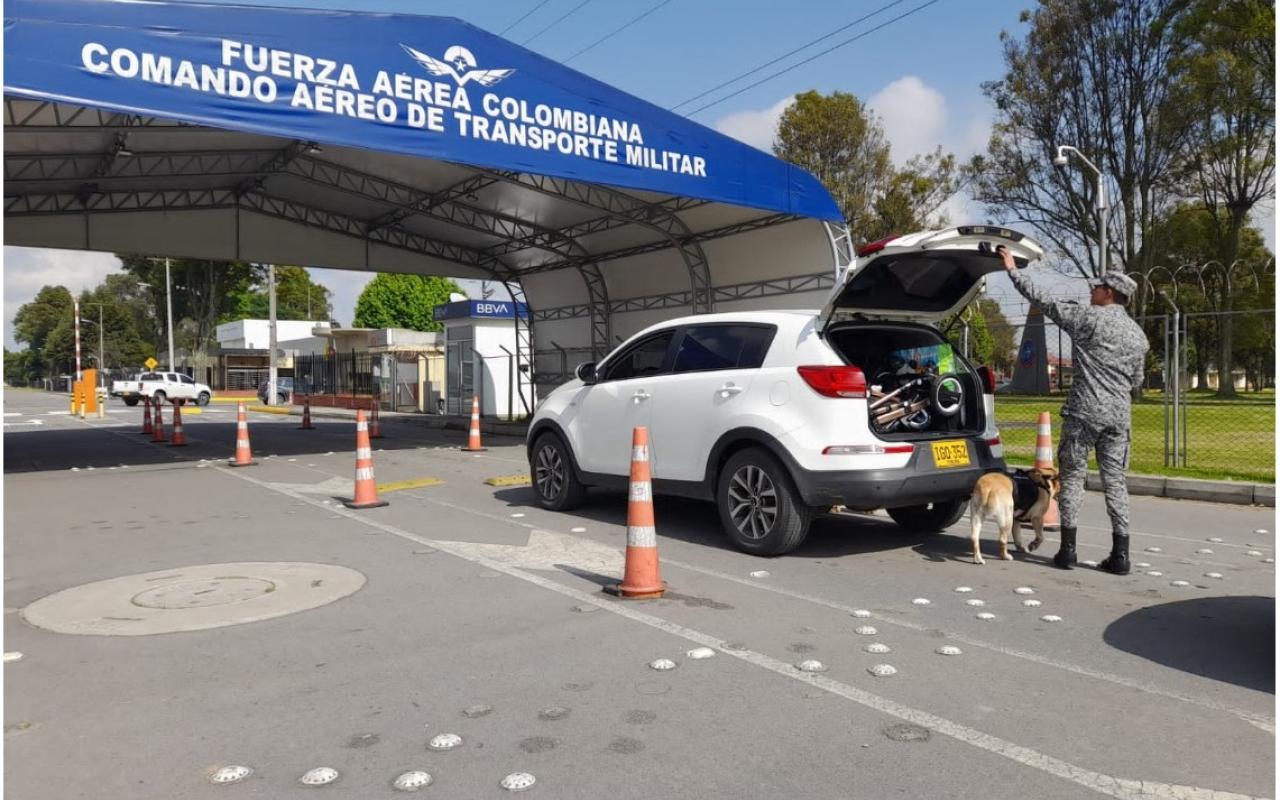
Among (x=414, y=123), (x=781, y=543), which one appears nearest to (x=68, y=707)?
(x=781, y=543)

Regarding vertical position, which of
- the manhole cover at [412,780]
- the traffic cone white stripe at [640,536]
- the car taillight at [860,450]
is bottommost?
the manhole cover at [412,780]

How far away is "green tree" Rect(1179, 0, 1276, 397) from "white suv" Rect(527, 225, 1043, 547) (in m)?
28.1

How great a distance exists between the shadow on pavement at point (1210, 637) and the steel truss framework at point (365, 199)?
39.6ft

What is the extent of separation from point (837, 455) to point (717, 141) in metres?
11.2

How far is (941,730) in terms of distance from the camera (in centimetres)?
337

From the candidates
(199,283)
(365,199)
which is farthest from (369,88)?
(199,283)

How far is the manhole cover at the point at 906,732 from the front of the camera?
3.30 m

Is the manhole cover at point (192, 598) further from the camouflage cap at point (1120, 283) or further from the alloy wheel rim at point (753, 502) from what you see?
the camouflage cap at point (1120, 283)

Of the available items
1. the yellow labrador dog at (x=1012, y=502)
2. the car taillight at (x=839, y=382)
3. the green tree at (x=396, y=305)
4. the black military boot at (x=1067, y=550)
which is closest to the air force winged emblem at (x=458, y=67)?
the car taillight at (x=839, y=382)

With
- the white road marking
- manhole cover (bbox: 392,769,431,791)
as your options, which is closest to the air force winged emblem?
the white road marking

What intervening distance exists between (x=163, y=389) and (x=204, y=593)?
41.3m

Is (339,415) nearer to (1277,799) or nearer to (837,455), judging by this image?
(837,455)

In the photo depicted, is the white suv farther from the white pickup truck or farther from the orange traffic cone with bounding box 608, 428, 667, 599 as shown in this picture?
the white pickup truck

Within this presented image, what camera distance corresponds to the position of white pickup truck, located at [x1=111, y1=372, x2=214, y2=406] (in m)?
41.6
